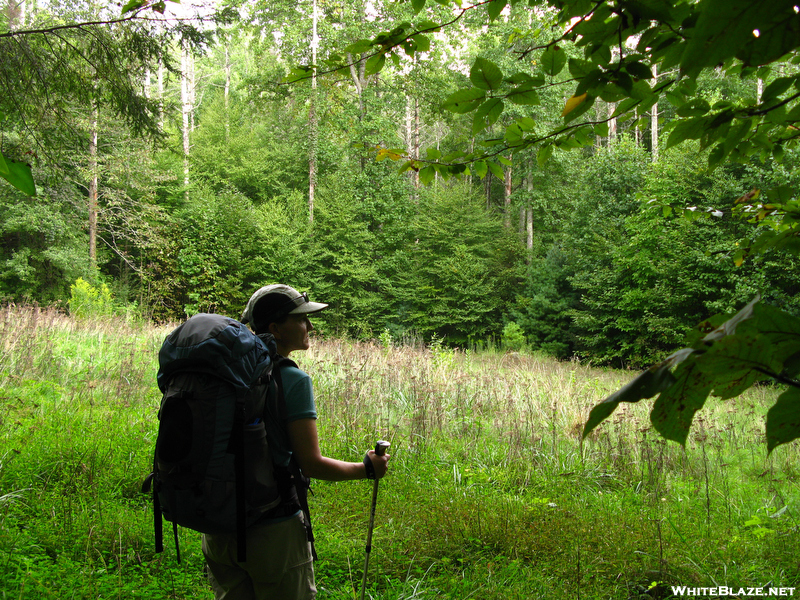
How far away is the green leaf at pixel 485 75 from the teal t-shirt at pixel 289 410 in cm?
118

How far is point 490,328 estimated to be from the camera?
22.9 m

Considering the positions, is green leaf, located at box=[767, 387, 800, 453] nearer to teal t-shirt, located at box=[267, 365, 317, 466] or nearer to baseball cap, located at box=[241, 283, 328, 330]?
Result: teal t-shirt, located at box=[267, 365, 317, 466]

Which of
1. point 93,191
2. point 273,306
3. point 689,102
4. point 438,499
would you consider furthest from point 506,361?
point 93,191

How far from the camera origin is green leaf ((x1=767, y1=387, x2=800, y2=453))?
550 millimetres

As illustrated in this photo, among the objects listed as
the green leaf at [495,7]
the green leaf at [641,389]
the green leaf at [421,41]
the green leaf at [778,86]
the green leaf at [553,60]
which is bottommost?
the green leaf at [641,389]

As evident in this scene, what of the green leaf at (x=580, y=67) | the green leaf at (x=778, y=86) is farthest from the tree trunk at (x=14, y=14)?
the green leaf at (x=778, y=86)

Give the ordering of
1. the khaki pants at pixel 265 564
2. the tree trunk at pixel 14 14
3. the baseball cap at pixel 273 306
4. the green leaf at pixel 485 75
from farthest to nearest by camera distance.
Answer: the tree trunk at pixel 14 14 < the baseball cap at pixel 273 306 < the khaki pants at pixel 265 564 < the green leaf at pixel 485 75

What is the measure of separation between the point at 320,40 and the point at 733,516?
2270 cm

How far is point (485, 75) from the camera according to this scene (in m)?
1.20

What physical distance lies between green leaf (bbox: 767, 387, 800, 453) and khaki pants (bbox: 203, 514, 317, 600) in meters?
1.68

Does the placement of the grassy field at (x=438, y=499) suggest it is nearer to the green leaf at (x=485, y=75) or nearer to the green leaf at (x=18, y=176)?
the green leaf at (x=485, y=75)

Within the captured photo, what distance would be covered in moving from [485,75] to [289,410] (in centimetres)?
131

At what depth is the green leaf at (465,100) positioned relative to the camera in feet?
4.14

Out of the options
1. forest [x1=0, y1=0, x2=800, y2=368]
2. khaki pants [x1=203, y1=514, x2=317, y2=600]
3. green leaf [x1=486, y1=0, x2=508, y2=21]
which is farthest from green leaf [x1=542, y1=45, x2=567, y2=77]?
forest [x1=0, y1=0, x2=800, y2=368]
